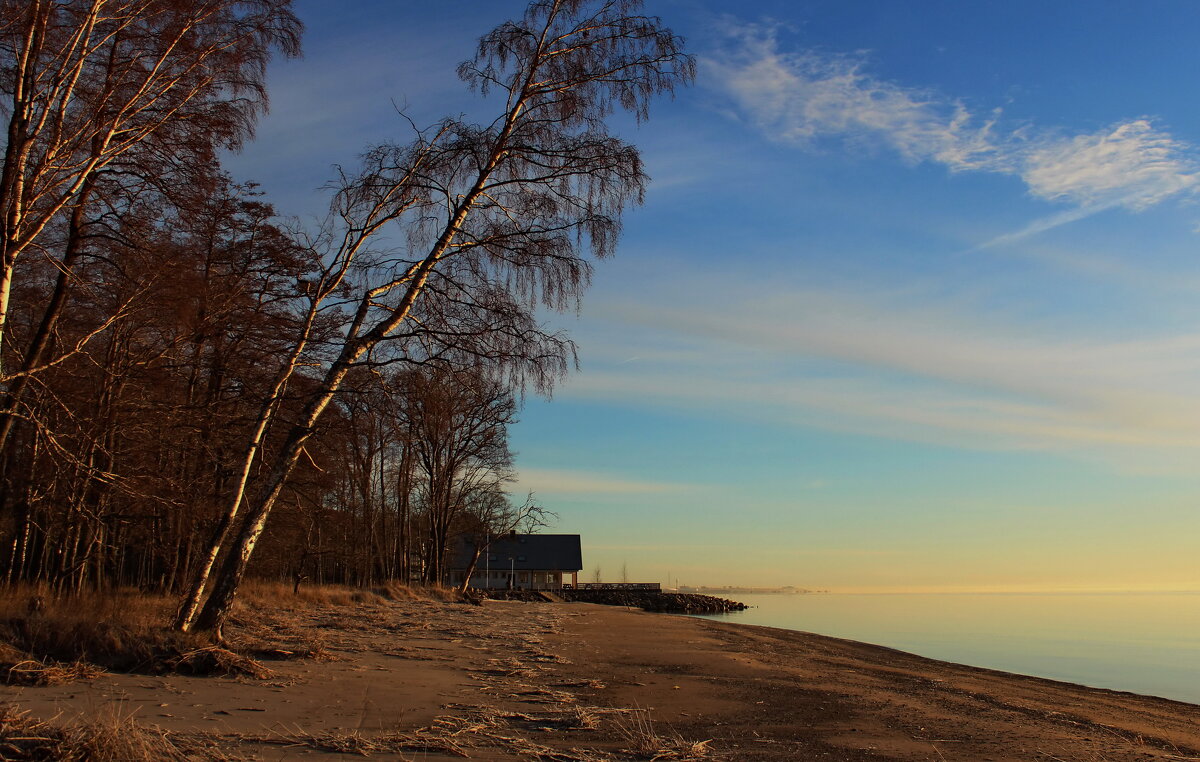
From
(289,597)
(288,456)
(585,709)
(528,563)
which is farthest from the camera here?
(528,563)

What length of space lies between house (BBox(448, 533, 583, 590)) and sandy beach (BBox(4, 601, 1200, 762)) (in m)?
60.2

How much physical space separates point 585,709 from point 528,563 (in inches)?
2727

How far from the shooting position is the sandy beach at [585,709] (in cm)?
602

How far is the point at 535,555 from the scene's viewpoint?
7619cm

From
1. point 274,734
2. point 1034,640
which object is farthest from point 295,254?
point 1034,640

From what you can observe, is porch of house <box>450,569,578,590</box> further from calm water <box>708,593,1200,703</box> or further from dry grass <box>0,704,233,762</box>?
dry grass <box>0,704,233,762</box>

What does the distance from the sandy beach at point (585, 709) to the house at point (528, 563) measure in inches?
2372

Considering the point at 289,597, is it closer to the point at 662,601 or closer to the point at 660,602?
the point at 660,602

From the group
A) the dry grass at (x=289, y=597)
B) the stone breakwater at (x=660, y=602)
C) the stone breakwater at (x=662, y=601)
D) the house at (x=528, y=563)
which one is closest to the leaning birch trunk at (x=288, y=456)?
the dry grass at (x=289, y=597)

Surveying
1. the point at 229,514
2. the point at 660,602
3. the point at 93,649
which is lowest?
the point at 660,602

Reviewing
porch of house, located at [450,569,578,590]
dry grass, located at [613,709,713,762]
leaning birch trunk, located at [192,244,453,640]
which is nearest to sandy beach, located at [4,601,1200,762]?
dry grass, located at [613,709,713,762]

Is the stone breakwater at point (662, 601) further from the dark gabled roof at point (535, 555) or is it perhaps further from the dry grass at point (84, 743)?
the dry grass at point (84, 743)

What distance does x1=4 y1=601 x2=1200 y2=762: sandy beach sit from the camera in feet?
19.7

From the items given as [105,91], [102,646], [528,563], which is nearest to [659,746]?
[102,646]
